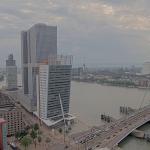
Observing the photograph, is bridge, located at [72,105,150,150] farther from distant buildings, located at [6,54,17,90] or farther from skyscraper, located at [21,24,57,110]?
distant buildings, located at [6,54,17,90]

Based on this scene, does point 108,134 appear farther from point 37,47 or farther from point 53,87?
point 37,47

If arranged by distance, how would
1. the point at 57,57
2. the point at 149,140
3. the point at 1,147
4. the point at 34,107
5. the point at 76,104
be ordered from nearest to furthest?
1. the point at 1,147
2. the point at 149,140
3. the point at 57,57
4. the point at 34,107
5. the point at 76,104

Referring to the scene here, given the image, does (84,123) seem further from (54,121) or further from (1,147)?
(1,147)

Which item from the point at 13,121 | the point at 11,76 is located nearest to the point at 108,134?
the point at 13,121

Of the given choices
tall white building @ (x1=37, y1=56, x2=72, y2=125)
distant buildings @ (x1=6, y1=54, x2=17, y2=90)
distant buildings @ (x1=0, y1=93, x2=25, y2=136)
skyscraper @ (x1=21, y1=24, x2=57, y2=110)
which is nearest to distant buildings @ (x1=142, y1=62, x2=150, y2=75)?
distant buildings @ (x1=6, y1=54, x2=17, y2=90)

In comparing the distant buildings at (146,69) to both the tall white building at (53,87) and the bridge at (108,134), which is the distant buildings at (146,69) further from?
the tall white building at (53,87)

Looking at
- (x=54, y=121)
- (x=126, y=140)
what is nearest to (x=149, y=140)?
(x=126, y=140)
